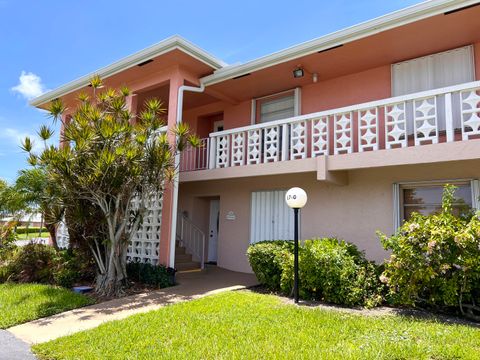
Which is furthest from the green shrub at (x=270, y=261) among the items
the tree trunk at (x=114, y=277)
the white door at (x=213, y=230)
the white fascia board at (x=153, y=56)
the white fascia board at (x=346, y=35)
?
the white fascia board at (x=153, y=56)

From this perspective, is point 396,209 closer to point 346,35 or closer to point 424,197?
point 424,197

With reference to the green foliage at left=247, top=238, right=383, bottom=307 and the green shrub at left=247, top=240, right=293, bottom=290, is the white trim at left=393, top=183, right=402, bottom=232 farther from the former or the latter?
the green shrub at left=247, top=240, right=293, bottom=290

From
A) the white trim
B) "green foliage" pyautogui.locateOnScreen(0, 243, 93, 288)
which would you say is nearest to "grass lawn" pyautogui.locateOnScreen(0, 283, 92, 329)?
"green foliage" pyautogui.locateOnScreen(0, 243, 93, 288)

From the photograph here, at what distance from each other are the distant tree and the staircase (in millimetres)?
2987

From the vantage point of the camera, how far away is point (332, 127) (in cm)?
977

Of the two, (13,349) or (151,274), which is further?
(151,274)

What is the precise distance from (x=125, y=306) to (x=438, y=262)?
19.0ft

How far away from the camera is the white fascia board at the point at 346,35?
7.20 metres

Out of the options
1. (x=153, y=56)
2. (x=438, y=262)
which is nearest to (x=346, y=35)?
(x=153, y=56)

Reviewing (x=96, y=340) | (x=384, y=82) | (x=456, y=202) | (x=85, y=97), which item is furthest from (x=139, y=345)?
(x=384, y=82)

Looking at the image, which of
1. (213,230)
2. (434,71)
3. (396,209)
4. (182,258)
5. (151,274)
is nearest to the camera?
(396,209)

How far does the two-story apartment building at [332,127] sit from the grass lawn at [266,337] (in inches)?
133

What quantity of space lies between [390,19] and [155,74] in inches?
256

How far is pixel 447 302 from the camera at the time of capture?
232 inches
